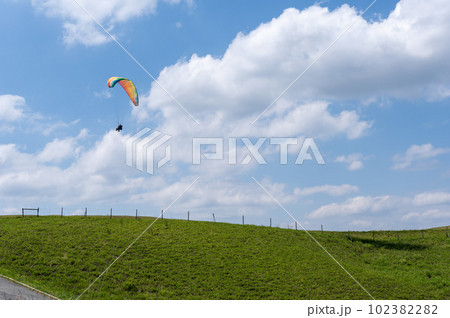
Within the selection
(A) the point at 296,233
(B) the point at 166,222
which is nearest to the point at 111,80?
(B) the point at 166,222

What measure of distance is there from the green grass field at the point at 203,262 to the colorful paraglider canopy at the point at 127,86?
15.5 meters

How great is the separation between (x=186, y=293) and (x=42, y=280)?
11.3 meters

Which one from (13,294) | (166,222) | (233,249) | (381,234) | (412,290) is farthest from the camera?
(381,234)

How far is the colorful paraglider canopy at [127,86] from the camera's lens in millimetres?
44441

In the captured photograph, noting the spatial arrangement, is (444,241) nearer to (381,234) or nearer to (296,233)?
(381,234)

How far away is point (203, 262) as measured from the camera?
120 feet

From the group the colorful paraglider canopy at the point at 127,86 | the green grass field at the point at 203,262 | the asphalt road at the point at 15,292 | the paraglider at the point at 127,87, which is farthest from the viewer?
the colorful paraglider canopy at the point at 127,86

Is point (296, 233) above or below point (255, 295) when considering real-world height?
above

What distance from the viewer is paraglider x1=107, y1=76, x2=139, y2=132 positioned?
4421 centimetres

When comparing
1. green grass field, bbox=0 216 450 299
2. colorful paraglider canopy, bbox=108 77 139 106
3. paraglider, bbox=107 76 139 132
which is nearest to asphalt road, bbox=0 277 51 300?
green grass field, bbox=0 216 450 299

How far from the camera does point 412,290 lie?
33375 mm

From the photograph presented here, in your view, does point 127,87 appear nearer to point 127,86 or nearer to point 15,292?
point 127,86

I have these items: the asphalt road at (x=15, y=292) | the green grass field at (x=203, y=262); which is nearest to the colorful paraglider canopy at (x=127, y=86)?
the green grass field at (x=203, y=262)

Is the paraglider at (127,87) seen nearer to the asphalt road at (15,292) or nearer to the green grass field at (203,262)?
the green grass field at (203,262)
